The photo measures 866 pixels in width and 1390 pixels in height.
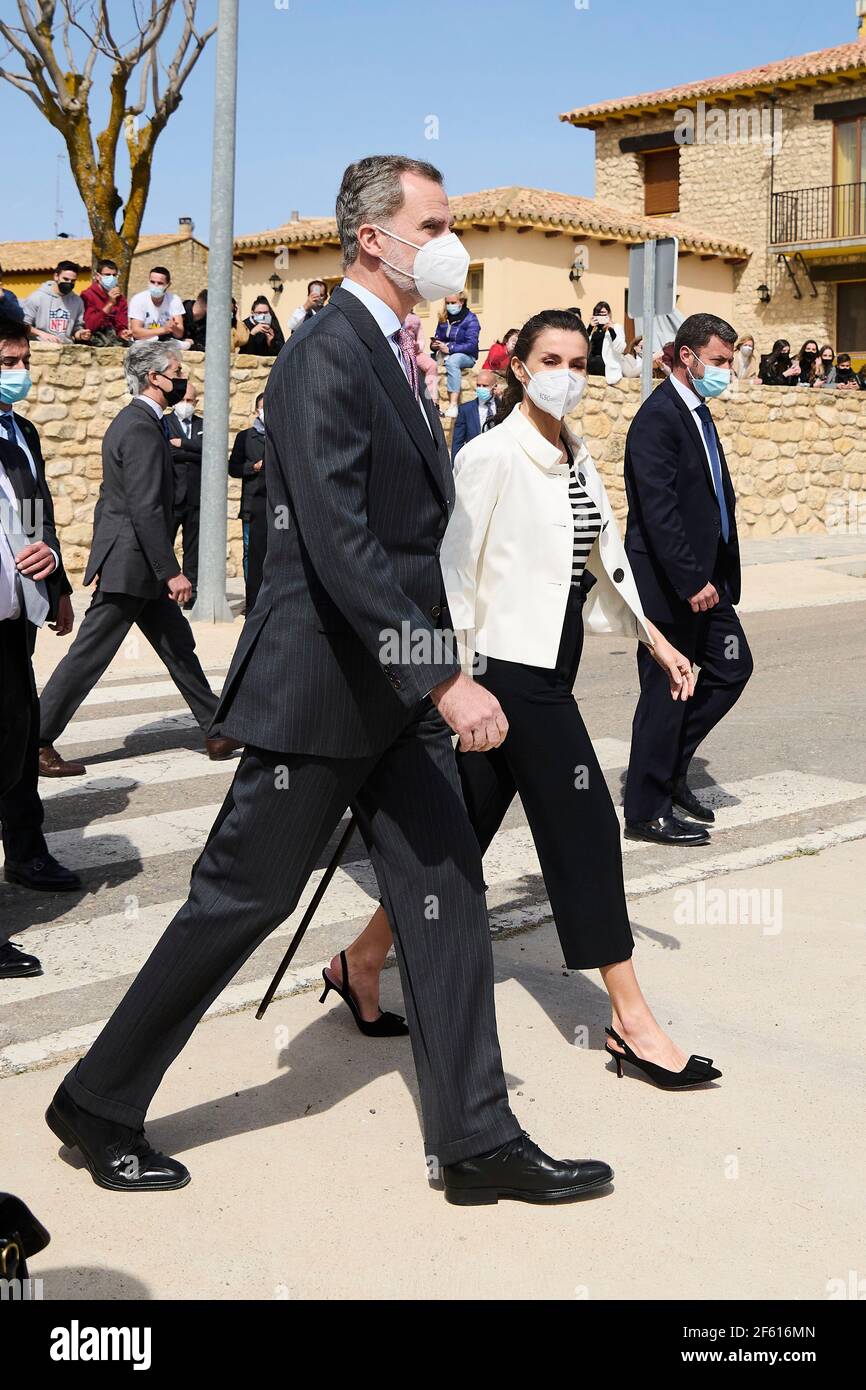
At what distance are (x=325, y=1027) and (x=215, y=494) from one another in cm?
847

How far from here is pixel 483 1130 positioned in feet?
10.3

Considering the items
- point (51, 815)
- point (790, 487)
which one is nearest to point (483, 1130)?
point (51, 815)

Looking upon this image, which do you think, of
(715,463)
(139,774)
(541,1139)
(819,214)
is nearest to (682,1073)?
(541,1139)

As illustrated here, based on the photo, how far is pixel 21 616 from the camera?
489cm

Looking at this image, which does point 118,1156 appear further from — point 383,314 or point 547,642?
point 383,314

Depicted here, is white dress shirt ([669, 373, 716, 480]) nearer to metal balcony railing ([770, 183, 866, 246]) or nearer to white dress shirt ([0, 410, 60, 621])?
white dress shirt ([0, 410, 60, 621])

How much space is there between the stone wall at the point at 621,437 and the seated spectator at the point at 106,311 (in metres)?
1.39

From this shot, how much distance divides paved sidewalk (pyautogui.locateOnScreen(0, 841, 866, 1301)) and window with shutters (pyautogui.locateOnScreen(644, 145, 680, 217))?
113 ft

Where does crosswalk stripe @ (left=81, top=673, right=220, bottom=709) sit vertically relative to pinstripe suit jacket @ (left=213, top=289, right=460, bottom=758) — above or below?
below

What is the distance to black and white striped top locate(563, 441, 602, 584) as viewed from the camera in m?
4.15

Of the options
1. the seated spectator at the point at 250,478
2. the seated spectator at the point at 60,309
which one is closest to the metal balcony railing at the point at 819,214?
the seated spectator at the point at 60,309

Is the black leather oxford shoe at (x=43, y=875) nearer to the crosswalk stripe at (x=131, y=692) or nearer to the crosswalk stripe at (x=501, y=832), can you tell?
the crosswalk stripe at (x=501, y=832)

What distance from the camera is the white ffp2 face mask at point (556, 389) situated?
13.2ft

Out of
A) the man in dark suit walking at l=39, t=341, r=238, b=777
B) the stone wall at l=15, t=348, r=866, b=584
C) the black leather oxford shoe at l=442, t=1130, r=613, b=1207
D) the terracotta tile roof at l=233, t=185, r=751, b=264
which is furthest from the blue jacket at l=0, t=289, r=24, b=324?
the terracotta tile roof at l=233, t=185, r=751, b=264
